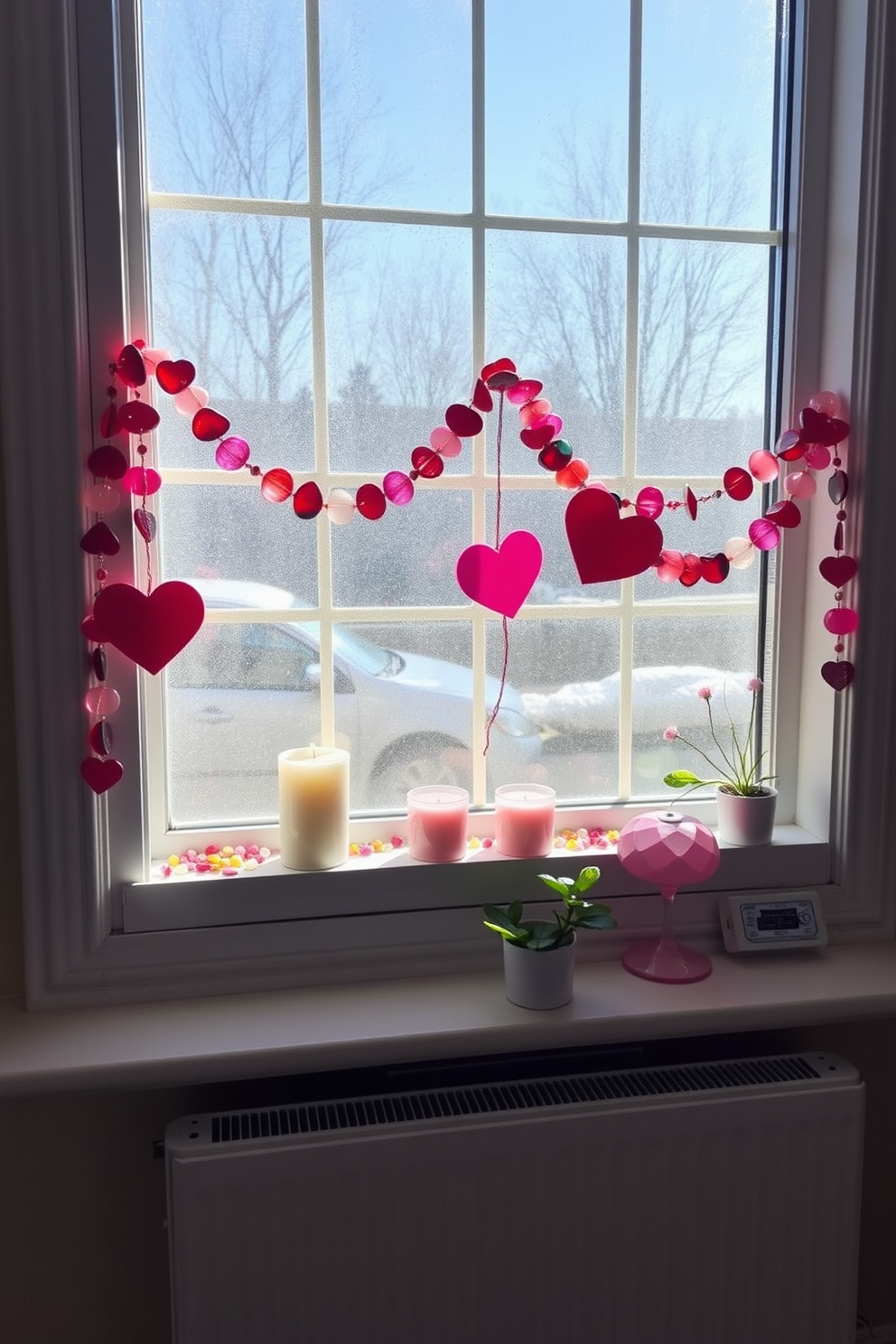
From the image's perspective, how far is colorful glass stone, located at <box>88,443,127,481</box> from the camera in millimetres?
1056

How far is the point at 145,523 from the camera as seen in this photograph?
108 cm

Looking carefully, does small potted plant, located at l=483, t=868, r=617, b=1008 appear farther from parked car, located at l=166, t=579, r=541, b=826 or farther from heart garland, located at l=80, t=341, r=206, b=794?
heart garland, located at l=80, t=341, r=206, b=794

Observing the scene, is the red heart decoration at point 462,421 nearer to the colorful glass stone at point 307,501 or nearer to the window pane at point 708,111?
the colorful glass stone at point 307,501

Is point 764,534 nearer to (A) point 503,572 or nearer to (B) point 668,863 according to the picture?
(A) point 503,572

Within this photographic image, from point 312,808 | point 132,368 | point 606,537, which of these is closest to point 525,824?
point 312,808

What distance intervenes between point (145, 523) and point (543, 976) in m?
0.71

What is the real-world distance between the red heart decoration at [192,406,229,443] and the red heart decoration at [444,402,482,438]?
0.89 ft

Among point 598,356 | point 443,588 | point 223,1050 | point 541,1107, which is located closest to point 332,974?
point 223,1050

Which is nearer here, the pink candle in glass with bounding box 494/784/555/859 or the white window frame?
the white window frame

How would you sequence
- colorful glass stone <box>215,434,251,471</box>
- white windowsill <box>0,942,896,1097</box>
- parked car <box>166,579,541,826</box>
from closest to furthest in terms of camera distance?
white windowsill <box>0,942,896,1097</box>, colorful glass stone <box>215,434,251,471</box>, parked car <box>166,579,541,826</box>

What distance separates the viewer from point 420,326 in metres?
1.25

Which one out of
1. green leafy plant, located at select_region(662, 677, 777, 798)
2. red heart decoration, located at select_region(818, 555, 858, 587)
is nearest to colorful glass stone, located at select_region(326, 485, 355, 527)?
green leafy plant, located at select_region(662, 677, 777, 798)

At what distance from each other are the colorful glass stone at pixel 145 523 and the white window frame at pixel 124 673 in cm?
7

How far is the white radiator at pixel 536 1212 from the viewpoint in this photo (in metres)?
1.03
